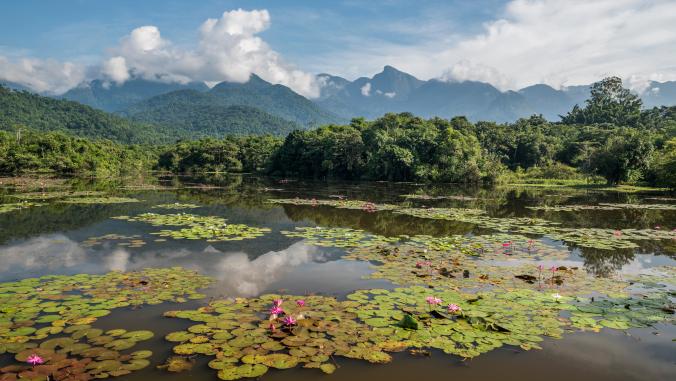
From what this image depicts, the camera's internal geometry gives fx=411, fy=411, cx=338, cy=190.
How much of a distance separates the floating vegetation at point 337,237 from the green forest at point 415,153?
31444 mm

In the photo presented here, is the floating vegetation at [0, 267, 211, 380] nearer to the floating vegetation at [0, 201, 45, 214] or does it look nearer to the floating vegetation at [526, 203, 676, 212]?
the floating vegetation at [0, 201, 45, 214]

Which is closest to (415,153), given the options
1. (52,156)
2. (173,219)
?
(173,219)

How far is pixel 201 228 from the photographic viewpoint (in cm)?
1473

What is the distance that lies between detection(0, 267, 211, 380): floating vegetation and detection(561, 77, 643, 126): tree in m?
99.8

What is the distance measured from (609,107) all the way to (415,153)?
71513mm

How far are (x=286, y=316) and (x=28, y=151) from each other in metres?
61.4

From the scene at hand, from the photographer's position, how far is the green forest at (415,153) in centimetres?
4362

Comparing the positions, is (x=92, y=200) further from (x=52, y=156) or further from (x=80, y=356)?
(x=52, y=156)

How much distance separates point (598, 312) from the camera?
7.29 metres

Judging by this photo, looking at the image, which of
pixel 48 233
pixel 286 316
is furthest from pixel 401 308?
pixel 48 233

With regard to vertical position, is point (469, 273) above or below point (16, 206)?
below

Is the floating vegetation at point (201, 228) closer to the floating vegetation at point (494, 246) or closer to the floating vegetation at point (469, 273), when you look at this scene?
the floating vegetation at point (469, 273)

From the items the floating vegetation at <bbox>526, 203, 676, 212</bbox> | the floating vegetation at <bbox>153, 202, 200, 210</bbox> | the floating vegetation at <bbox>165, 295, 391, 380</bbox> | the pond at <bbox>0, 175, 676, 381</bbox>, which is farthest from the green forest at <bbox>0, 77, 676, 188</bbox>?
the floating vegetation at <bbox>165, 295, 391, 380</bbox>

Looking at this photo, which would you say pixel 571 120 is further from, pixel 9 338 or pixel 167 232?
pixel 9 338
